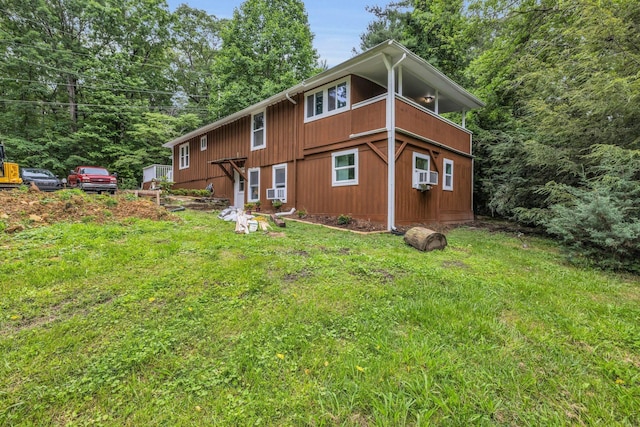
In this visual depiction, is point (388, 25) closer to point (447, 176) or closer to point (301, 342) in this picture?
point (447, 176)

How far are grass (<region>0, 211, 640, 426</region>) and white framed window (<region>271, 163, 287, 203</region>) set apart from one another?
691 centimetres

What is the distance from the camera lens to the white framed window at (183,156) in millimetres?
17594

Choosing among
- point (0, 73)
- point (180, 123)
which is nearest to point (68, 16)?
point (0, 73)

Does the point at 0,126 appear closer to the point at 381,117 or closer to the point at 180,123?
the point at 180,123

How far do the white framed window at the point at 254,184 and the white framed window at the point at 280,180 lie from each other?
1.12 meters

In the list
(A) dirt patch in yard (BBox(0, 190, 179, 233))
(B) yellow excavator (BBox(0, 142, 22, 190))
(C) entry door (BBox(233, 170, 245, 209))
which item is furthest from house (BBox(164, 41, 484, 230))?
(B) yellow excavator (BBox(0, 142, 22, 190))

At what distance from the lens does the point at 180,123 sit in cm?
2022

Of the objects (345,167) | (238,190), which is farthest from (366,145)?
(238,190)

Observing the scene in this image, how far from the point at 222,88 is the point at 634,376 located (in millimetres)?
23459

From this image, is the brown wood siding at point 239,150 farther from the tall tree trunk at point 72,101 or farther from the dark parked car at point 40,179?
the tall tree trunk at point 72,101

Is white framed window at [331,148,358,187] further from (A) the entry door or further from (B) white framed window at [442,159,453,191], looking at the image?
(A) the entry door

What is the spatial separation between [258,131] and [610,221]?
37.8ft

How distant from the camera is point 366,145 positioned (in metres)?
8.55

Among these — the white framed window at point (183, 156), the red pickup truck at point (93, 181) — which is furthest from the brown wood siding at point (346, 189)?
the white framed window at point (183, 156)
